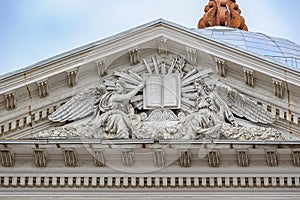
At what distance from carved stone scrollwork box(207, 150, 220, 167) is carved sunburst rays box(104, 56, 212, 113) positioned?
917 mm

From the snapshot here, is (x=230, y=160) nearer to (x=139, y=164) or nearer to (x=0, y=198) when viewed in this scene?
(x=139, y=164)

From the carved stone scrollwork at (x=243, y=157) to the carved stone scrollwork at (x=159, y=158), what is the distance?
4.00ft

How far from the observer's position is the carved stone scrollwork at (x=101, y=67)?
21.3 m

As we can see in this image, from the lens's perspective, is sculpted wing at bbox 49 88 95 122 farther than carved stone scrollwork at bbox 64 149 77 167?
Yes

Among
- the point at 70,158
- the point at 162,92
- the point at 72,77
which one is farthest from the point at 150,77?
the point at 70,158

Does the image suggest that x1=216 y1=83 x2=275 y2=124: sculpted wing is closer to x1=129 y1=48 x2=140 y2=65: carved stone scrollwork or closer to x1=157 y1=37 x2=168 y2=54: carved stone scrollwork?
x1=157 y1=37 x2=168 y2=54: carved stone scrollwork

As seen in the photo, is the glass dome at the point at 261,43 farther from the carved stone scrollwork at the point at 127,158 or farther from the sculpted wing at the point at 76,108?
the carved stone scrollwork at the point at 127,158

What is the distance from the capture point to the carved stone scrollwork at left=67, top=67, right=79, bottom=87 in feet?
69.7

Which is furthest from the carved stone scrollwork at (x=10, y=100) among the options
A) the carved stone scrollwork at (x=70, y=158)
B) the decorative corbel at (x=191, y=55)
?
the decorative corbel at (x=191, y=55)

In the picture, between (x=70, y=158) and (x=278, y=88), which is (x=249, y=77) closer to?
Result: (x=278, y=88)

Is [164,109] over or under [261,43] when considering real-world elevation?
under

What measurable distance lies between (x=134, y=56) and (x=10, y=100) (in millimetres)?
2253

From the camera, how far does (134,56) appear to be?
21.5 m

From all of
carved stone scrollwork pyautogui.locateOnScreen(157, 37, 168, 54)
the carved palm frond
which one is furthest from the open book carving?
carved stone scrollwork pyautogui.locateOnScreen(157, 37, 168, 54)
